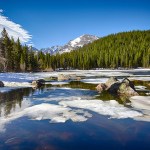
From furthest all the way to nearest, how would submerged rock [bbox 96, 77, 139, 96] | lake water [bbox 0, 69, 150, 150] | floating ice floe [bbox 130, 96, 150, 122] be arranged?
submerged rock [bbox 96, 77, 139, 96]
floating ice floe [bbox 130, 96, 150, 122]
lake water [bbox 0, 69, 150, 150]

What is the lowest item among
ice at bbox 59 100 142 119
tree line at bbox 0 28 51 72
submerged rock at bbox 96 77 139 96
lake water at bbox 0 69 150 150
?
lake water at bbox 0 69 150 150

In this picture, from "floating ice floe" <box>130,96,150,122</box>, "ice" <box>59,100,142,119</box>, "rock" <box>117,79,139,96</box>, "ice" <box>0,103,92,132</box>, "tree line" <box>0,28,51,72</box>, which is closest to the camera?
"ice" <box>0,103,92,132</box>

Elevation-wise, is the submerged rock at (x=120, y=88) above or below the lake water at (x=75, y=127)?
above

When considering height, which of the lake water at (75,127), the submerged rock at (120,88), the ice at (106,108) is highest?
the submerged rock at (120,88)

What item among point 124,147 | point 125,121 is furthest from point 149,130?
point 124,147

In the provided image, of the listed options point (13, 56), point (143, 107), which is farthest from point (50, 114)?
point (13, 56)

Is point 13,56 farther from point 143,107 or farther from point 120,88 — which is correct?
point 143,107

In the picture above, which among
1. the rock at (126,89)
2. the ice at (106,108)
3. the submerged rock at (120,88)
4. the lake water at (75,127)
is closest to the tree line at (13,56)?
the submerged rock at (120,88)

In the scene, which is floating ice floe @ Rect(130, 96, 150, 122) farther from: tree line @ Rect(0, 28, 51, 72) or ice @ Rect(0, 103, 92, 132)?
tree line @ Rect(0, 28, 51, 72)

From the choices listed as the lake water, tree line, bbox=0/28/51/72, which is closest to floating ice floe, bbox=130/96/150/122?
the lake water

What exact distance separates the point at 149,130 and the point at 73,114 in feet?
21.2

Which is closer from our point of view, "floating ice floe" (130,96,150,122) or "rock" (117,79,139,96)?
"floating ice floe" (130,96,150,122)

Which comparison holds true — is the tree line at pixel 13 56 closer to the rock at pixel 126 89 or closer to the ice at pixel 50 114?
the rock at pixel 126 89

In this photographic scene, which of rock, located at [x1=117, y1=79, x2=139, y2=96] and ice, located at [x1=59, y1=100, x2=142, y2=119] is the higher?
rock, located at [x1=117, y1=79, x2=139, y2=96]
